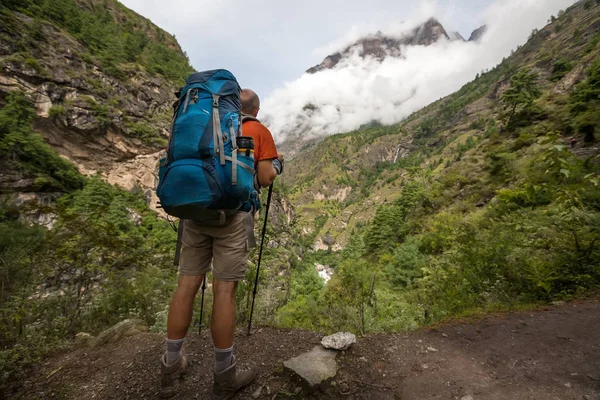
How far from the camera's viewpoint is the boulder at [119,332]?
3.31 metres

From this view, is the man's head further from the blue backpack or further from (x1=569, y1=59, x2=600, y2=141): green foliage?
(x1=569, y1=59, x2=600, y2=141): green foliage

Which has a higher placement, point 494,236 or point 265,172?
point 265,172

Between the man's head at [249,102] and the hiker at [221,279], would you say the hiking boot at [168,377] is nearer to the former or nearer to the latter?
the hiker at [221,279]

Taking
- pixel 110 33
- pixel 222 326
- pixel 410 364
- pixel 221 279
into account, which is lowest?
pixel 410 364

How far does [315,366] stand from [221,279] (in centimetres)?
114

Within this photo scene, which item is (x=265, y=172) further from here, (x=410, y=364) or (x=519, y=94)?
(x=519, y=94)

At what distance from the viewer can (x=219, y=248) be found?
212cm

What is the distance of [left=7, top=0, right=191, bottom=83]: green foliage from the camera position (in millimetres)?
29062

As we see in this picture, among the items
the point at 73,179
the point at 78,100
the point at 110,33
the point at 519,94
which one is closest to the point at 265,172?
the point at 73,179

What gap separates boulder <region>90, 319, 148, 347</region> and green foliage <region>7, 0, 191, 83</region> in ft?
115

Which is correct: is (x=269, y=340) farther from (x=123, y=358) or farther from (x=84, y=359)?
(x=84, y=359)

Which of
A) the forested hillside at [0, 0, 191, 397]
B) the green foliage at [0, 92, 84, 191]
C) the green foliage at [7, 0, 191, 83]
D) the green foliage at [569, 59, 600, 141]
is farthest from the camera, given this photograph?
the green foliage at [7, 0, 191, 83]

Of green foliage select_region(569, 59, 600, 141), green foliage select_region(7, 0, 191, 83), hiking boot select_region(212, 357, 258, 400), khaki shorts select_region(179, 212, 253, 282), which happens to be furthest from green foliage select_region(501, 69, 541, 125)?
green foliage select_region(7, 0, 191, 83)

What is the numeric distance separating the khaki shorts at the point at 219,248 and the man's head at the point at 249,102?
1.00 m
